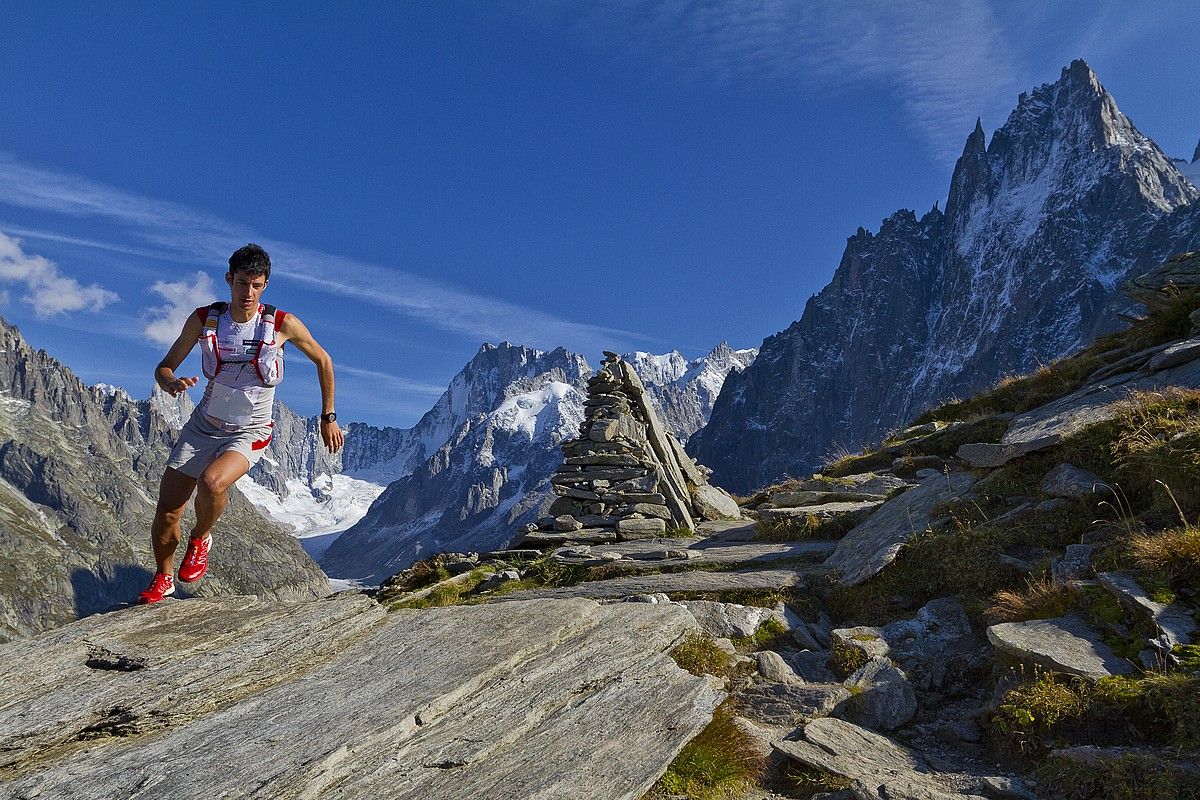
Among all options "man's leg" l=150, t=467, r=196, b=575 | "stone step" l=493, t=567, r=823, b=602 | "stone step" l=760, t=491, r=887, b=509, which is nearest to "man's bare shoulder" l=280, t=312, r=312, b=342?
"man's leg" l=150, t=467, r=196, b=575

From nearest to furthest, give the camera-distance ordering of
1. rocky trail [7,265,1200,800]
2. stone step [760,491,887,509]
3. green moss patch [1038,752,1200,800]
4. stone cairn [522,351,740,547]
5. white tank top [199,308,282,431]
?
green moss patch [1038,752,1200,800], rocky trail [7,265,1200,800], white tank top [199,308,282,431], stone step [760,491,887,509], stone cairn [522,351,740,547]

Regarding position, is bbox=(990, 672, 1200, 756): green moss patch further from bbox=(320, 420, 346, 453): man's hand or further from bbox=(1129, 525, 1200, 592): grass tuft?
bbox=(320, 420, 346, 453): man's hand

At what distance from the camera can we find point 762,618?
35.1 feet

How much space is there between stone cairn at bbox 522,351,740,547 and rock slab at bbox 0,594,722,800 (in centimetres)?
852

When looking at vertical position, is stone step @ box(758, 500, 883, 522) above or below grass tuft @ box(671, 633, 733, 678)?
Answer: above

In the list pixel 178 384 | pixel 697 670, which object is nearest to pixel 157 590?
pixel 178 384

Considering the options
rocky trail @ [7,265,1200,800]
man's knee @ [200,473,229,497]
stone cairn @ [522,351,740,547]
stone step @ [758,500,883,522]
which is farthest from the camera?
stone cairn @ [522,351,740,547]

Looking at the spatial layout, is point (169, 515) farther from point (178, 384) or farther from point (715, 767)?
point (715, 767)

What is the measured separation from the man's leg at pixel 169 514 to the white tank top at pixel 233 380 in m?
0.92

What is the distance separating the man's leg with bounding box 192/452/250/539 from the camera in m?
9.04

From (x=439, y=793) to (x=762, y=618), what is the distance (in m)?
5.93

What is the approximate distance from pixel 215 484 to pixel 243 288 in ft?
8.25

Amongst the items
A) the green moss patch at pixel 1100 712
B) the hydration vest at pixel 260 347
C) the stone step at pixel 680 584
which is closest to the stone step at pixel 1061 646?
the green moss patch at pixel 1100 712

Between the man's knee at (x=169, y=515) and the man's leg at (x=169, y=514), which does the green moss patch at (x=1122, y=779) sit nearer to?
the man's leg at (x=169, y=514)
